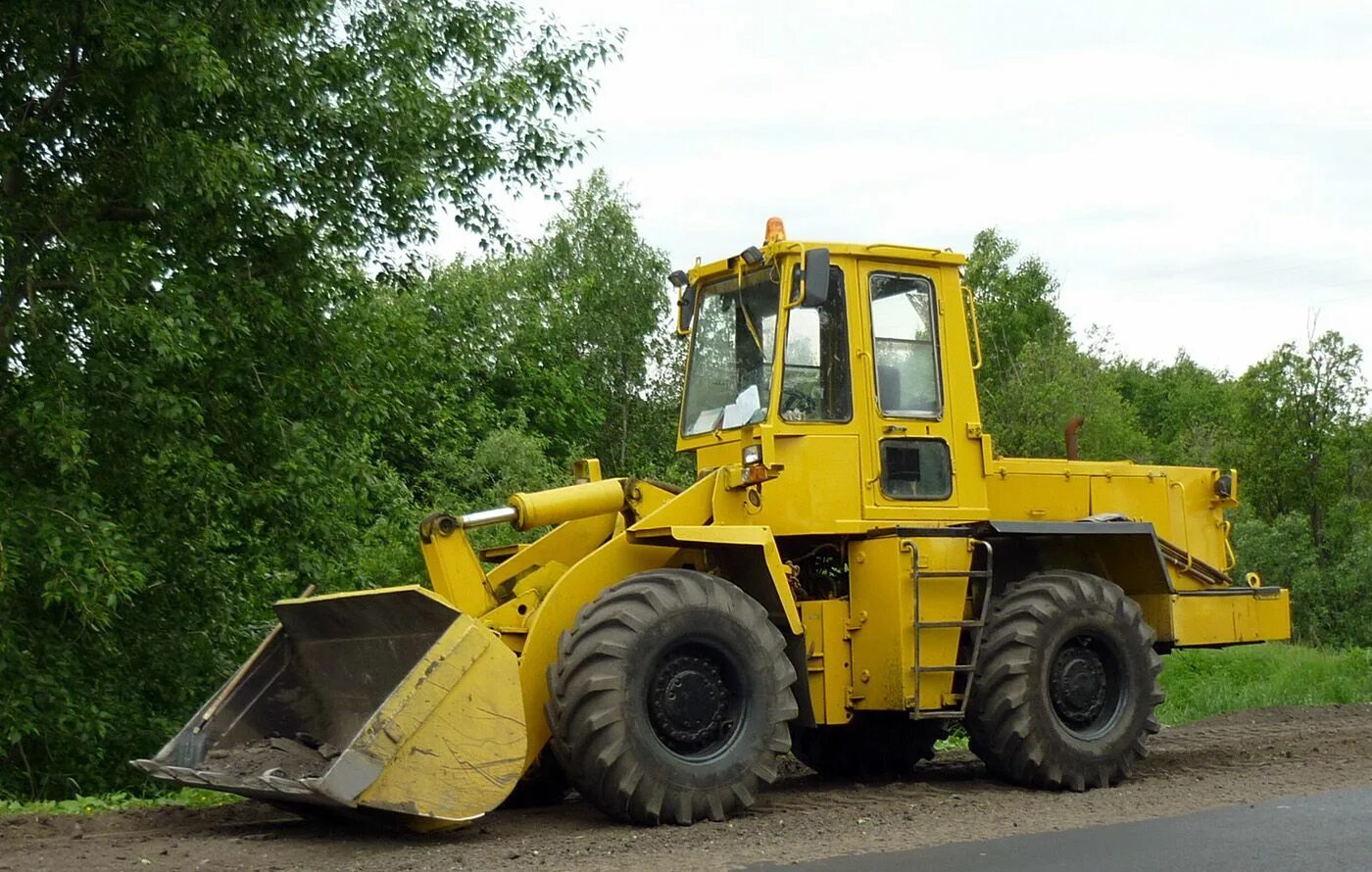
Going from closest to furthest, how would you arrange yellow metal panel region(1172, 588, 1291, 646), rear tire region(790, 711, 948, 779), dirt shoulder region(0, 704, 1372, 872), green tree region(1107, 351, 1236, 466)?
dirt shoulder region(0, 704, 1372, 872) → yellow metal panel region(1172, 588, 1291, 646) → rear tire region(790, 711, 948, 779) → green tree region(1107, 351, 1236, 466)

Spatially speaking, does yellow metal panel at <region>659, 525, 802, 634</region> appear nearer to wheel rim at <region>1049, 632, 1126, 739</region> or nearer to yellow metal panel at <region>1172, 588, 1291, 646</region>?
wheel rim at <region>1049, 632, 1126, 739</region>

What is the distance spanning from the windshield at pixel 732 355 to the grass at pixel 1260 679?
7659 mm

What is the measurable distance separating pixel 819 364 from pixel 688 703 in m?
A: 2.46

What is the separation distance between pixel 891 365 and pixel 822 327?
1.77ft

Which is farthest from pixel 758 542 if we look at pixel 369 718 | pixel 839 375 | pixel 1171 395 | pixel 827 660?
pixel 1171 395

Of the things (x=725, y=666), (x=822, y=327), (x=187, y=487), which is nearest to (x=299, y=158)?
(x=187, y=487)

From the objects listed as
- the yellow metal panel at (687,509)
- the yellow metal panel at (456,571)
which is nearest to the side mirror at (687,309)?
the yellow metal panel at (687,509)

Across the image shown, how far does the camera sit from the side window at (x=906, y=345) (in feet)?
33.0

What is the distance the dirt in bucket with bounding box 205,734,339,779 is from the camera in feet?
27.2

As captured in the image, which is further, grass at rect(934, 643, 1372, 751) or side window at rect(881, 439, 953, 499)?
grass at rect(934, 643, 1372, 751)

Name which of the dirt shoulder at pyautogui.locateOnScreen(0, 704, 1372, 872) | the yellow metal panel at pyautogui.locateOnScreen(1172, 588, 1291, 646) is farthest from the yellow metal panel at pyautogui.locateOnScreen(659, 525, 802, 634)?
the yellow metal panel at pyautogui.locateOnScreen(1172, 588, 1291, 646)

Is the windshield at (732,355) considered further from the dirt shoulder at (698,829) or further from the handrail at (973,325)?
the dirt shoulder at (698,829)

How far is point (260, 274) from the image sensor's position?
13.7 m

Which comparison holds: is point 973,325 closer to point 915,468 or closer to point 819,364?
point 915,468
